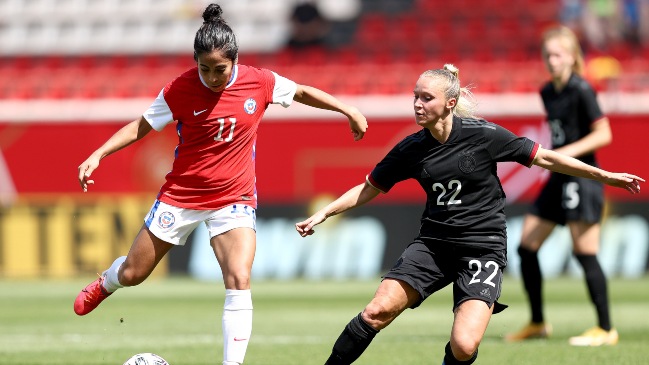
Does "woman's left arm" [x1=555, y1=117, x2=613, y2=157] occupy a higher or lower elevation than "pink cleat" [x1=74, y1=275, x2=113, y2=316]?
higher

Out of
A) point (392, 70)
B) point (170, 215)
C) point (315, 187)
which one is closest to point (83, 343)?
point (170, 215)

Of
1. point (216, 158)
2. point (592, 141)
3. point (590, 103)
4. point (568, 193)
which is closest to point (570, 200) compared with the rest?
point (568, 193)

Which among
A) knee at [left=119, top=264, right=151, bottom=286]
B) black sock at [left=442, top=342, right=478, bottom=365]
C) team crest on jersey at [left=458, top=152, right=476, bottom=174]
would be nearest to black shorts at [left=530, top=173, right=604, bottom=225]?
team crest on jersey at [left=458, top=152, right=476, bottom=174]

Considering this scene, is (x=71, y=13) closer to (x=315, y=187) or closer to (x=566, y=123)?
(x=315, y=187)

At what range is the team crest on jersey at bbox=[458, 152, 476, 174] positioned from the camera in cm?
669

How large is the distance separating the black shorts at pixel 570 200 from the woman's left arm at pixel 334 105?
109 inches

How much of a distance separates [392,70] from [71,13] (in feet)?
27.5

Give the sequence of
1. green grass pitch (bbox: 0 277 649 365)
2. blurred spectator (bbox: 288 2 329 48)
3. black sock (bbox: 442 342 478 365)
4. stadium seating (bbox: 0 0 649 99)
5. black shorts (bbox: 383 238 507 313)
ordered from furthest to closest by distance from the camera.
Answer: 1. blurred spectator (bbox: 288 2 329 48)
2. stadium seating (bbox: 0 0 649 99)
3. green grass pitch (bbox: 0 277 649 365)
4. black shorts (bbox: 383 238 507 313)
5. black sock (bbox: 442 342 478 365)

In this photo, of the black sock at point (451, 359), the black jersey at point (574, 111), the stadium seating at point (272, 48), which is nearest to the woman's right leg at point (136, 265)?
the black sock at point (451, 359)

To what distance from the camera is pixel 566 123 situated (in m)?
9.39

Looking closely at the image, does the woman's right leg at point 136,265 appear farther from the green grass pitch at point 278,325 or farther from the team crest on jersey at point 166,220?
the green grass pitch at point 278,325

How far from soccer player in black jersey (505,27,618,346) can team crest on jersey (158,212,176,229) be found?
3.43 metres

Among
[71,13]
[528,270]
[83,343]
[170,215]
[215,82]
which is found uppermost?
[71,13]

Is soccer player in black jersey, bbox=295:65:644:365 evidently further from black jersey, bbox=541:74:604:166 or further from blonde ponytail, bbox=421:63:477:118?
black jersey, bbox=541:74:604:166
